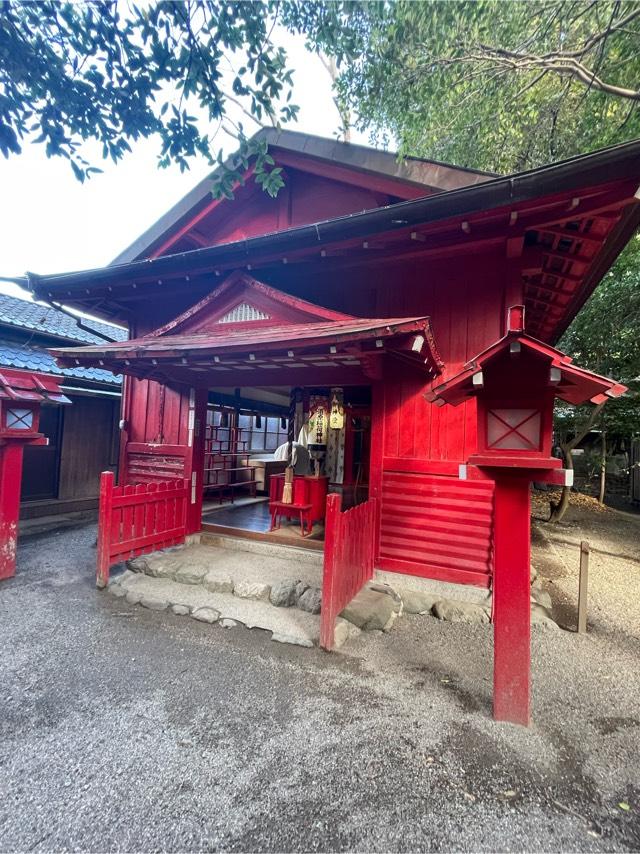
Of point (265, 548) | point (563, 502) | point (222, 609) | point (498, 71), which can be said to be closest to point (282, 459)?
Result: point (265, 548)

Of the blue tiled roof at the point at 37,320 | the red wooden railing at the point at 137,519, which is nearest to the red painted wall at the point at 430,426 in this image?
the red wooden railing at the point at 137,519

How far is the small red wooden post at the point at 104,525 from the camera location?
4.35 metres

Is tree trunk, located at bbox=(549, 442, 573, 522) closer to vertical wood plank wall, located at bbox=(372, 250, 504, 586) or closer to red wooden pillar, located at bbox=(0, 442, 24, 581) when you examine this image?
vertical wood plank wall, located at bbox=(372, 250, 504, 586)

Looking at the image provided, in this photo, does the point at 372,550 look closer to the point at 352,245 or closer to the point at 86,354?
the point at 352,245

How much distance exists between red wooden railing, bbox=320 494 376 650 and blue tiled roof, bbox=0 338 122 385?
21.3 ft

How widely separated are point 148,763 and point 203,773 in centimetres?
34

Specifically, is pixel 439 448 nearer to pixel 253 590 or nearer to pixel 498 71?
pixel 253 590

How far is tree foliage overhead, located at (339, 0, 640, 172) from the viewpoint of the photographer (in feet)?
17.5

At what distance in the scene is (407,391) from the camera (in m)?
4.56

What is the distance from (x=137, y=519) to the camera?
488 centimetres

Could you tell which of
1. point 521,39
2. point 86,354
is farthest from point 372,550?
point 521,39

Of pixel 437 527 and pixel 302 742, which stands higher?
pixel 437 527

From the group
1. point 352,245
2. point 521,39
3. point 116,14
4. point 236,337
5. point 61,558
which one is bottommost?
point 61,558

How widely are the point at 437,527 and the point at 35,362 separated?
8340mm
